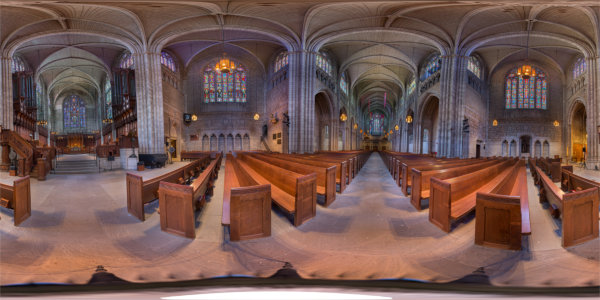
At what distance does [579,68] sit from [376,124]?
96.3 feet

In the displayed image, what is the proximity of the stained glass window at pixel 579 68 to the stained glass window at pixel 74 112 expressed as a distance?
42587 mm

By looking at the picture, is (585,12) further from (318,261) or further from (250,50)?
(250,50)

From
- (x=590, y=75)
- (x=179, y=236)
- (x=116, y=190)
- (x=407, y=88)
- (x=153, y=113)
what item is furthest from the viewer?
(x=407, y=88)

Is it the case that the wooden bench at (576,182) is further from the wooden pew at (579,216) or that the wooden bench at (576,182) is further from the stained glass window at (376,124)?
the stained glass window at (376,124)

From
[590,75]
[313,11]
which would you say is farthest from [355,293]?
[590,75]

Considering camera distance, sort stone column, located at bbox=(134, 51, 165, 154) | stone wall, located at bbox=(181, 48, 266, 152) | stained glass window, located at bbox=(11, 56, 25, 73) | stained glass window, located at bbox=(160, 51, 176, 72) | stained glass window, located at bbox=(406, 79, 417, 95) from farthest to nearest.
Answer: stained glass window, located at bbox=(406, 79, 417, 95), stone wall, located at bbox=(181, 48, 266, 152), stained glass window, located at bbox=(160, 51, 176, 72), stained glass window, located at bbox=(11, 56, 25, 73), stone column, located at bbox=(134, 51, 165, 154)

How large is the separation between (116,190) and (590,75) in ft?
65.4

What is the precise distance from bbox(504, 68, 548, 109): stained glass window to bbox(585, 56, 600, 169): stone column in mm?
6684

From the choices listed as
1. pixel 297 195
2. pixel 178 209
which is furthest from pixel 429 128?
pixel 178 209

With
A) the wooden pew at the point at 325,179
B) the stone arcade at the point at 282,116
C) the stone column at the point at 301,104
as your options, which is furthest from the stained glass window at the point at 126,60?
the wooden pew at the point at 325,179

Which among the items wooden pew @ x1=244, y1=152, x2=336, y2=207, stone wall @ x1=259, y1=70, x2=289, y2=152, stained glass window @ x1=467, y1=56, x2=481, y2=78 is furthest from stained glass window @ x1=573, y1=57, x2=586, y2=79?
wooden pew @ x1=244, y1=152, x2=336, y2=207

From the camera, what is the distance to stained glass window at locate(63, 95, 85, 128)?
24.3 metres

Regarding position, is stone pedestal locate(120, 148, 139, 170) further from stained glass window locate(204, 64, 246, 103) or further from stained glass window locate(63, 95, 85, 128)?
stained glass window locate(63, 95, 85, 128)

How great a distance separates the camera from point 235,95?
18250 millimetres
